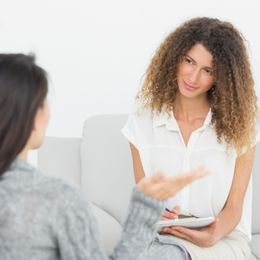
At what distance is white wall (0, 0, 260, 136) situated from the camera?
96.2 inches

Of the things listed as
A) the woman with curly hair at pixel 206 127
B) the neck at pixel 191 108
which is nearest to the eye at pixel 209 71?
the woman with curly hair at pixel 206 127

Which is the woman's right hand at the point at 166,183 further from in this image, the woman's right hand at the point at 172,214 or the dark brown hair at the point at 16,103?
the woman's right hand at the point at 172,214

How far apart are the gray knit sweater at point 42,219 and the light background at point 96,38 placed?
4.76 feet

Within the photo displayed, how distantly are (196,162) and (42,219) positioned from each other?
975mm

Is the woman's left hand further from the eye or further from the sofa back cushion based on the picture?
the eye

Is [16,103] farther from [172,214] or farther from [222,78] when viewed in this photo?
[222,78]

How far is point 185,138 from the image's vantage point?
1.91m

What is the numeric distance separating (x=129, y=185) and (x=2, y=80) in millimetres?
1161

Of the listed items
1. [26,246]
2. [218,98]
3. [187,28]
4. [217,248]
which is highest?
[187,28]

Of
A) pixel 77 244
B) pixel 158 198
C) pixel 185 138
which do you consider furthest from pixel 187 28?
pixel 77 244

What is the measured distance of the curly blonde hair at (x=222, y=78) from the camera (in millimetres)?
1832

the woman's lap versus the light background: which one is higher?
the light background

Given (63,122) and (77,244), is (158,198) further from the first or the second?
(63,122)

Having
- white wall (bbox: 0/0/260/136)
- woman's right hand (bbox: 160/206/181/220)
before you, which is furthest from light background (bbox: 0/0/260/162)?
woman's right hand (bbox: 160/206/181/220)
